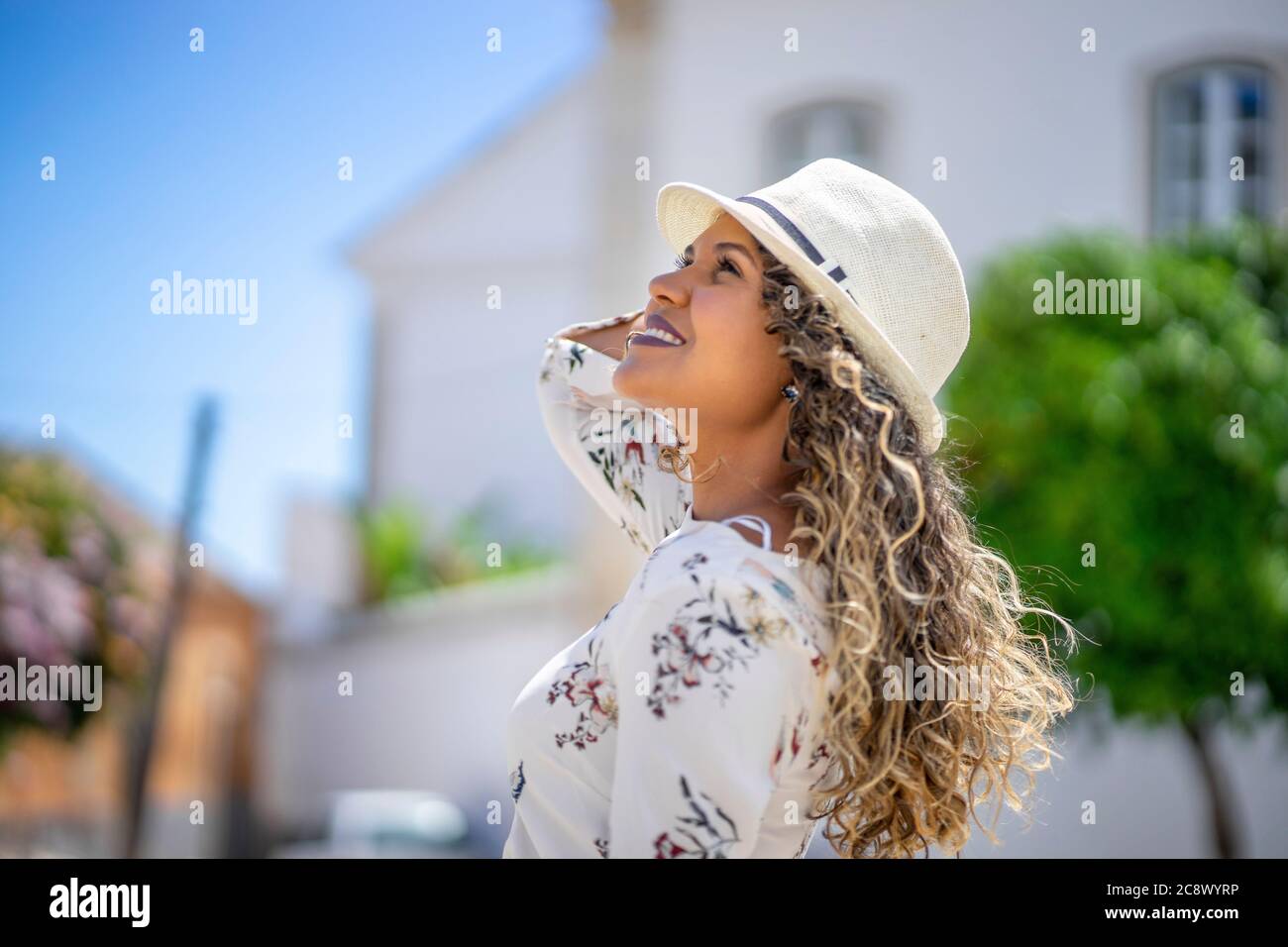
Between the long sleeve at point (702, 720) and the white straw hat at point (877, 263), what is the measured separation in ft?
1.28

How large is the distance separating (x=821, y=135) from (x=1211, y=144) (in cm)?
308

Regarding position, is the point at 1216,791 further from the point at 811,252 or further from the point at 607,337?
the point at 811,252

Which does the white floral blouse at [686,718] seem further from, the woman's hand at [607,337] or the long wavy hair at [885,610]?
the woman's hand at [607,337]

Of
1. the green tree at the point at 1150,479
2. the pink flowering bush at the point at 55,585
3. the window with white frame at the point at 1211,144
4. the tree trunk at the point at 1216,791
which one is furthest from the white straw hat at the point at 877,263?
the window with white frame at the point at 1211,144

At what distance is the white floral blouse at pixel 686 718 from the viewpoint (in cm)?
146

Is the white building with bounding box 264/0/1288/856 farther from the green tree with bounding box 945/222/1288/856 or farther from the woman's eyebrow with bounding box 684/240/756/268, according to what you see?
the woman's eyebrow with bounding box 684/240/756/268

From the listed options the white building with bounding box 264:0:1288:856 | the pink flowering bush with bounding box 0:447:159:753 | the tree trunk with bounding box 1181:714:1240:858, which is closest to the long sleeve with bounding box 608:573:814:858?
the pink flowering bush with bounding box 0:447:159:753

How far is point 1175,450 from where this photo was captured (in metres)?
8.52

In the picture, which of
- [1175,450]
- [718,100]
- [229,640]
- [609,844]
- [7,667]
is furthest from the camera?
[229,640]

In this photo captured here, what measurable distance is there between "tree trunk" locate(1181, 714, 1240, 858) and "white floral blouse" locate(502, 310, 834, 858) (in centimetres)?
841

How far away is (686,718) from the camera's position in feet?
4.78
